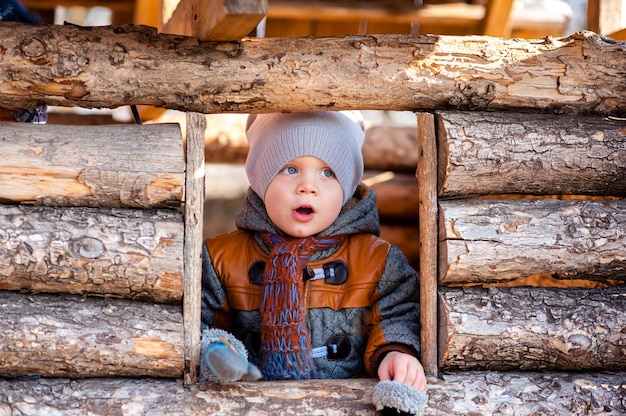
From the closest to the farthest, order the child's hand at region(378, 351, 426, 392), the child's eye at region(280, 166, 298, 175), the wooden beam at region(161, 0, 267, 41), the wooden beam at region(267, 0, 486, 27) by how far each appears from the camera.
Result: the wooden beam at region(161, 0, 267, 41) → the child's hand at region(378, 351, 426, 392) → the child's eye at region(280, 166, 298, 175) → the wooden beam at region(267, 0, 486, 27)

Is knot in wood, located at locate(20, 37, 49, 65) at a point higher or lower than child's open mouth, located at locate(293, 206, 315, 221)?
higher

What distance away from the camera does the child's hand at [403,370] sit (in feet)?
11.2

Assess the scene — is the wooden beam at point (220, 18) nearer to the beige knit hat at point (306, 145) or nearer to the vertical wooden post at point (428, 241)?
the beige knit hat at point (306, 145)

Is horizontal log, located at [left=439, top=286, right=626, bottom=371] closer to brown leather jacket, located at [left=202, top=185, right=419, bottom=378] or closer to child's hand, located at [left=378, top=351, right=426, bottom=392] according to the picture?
child's hand, located at [left=378, top=351, right=426, bottom=392]

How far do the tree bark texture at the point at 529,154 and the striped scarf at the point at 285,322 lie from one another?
30.1 inches

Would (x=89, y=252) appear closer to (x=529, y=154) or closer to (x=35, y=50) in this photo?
(x=35, y=50)

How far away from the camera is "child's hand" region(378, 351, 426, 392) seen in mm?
3424

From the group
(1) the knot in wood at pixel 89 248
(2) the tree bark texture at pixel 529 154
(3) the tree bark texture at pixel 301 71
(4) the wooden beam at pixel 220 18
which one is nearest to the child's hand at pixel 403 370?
(2) the tree bark texture at pixel 529 154

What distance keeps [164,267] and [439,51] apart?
150cm

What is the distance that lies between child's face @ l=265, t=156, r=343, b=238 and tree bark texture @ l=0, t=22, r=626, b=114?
39cm

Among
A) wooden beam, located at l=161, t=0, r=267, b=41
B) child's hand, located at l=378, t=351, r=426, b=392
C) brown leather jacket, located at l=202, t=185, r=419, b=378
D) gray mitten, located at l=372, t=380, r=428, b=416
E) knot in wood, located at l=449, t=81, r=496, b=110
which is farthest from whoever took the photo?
brown leather jacket, located at l=202, t=185, r=419, b=378

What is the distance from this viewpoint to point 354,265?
3955 millimetres

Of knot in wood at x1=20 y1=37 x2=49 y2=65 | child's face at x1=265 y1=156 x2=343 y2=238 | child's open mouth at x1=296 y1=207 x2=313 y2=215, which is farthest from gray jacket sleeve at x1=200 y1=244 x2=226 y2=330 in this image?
knot in wood at x1=20 y1=37 x2=49 y2=65

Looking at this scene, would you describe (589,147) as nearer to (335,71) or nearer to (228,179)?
(335,71)
